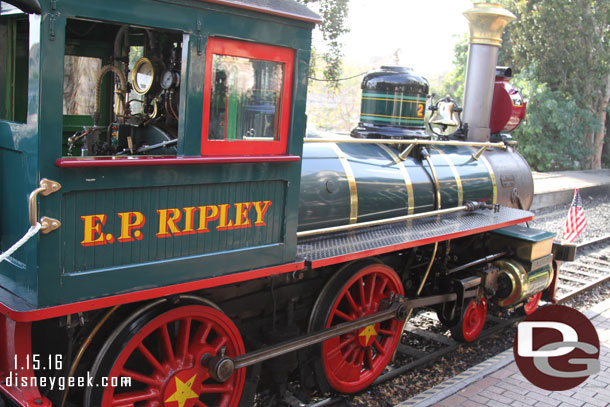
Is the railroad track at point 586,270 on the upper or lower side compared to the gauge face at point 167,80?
lower

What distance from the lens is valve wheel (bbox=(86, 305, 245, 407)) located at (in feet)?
10.8

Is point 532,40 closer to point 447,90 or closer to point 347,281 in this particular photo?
point 447,90

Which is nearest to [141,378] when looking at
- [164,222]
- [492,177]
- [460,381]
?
[164,222]

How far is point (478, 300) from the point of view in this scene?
6.21 metres

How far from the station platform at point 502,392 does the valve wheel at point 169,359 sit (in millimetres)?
1550

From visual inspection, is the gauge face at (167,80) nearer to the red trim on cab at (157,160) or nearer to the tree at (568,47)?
the red trim on cab at (157,160)

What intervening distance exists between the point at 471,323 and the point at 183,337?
361cm

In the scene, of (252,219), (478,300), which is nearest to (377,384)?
(478,300)

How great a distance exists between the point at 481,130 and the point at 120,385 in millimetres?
5413

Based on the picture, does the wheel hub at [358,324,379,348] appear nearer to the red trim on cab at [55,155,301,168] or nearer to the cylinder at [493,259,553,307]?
the red trim on cab at [55,155,301,168]

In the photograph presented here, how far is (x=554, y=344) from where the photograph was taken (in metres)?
4.07

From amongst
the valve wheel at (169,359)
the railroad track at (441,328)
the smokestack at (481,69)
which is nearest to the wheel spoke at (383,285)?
the railroad track at (441,328)

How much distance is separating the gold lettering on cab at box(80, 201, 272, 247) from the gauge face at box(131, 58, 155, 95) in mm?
1013

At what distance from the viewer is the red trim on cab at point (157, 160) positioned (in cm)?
281
